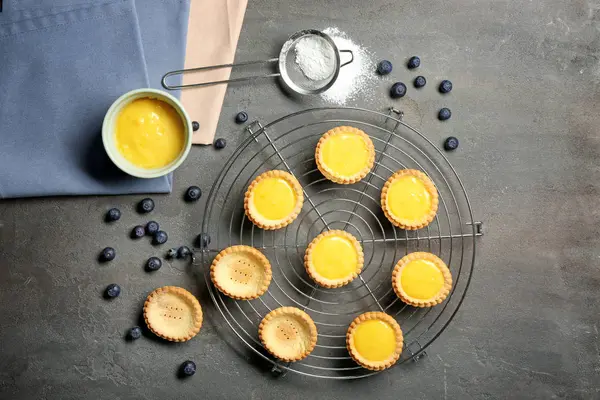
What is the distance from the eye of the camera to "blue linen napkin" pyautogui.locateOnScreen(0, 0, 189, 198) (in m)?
2.62

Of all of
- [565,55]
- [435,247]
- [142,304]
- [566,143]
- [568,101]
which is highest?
[565,55]

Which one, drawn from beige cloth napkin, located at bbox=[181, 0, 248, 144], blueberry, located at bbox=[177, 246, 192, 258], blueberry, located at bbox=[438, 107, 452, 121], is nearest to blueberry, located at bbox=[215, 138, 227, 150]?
beige cloth napkin, located at bbox=[181, 0, 248, 144]

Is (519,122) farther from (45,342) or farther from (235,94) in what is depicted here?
(45,342)

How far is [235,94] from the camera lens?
2803mm

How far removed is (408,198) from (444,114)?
443mm

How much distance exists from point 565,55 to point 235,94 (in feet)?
5.16

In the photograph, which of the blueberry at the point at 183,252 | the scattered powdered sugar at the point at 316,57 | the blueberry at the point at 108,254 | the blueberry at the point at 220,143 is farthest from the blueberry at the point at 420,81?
the blueberry at the point at 108,254

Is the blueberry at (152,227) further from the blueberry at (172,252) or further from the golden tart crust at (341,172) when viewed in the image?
the golden tart crust at (341,172)

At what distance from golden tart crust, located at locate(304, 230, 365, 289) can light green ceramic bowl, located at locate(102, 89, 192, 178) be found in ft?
2.27

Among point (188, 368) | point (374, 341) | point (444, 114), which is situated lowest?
point (188, 368)

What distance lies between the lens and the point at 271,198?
8.79 ft

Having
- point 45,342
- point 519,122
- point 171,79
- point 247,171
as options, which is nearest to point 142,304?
point 45,342

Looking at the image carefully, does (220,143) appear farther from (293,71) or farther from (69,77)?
(69,77)

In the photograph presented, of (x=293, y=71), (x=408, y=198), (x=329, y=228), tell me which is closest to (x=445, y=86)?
(x=408, y=198)
